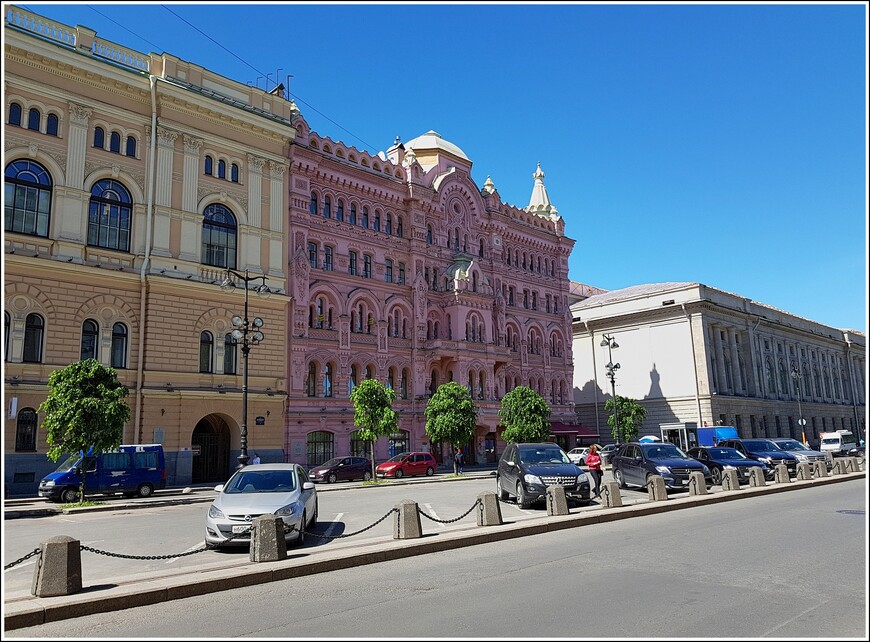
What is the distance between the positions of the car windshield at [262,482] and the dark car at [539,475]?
676 centimetres

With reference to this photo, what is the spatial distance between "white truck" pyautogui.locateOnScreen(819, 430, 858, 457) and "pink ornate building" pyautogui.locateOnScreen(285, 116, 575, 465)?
20.4m

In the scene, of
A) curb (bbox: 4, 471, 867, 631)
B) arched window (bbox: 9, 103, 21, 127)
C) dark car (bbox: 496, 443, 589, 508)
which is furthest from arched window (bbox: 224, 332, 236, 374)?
curb (bbox: 4, 471, 867, 631)

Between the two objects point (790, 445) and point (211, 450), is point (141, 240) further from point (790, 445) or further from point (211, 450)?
point (790, 445)

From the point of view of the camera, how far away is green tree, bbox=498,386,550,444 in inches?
1624

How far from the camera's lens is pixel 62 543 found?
8961 millimetres

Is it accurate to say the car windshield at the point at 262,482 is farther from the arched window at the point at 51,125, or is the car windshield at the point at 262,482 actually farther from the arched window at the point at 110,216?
the arched window at the point at 51,125

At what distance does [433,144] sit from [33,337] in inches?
1228

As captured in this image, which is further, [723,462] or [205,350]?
[205,350]

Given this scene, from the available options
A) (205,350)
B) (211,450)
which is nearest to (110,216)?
(205,350)

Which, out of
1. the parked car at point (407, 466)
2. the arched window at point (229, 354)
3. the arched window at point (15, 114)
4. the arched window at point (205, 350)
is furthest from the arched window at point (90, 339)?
the parked car at point (407, 466)

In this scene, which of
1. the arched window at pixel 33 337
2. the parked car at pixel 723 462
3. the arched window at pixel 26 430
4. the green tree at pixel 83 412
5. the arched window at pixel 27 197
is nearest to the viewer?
the green tree at pixel 83 412

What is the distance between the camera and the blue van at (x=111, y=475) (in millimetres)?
23688

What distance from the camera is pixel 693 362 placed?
203 feet

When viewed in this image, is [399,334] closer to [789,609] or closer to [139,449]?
[139,449]
